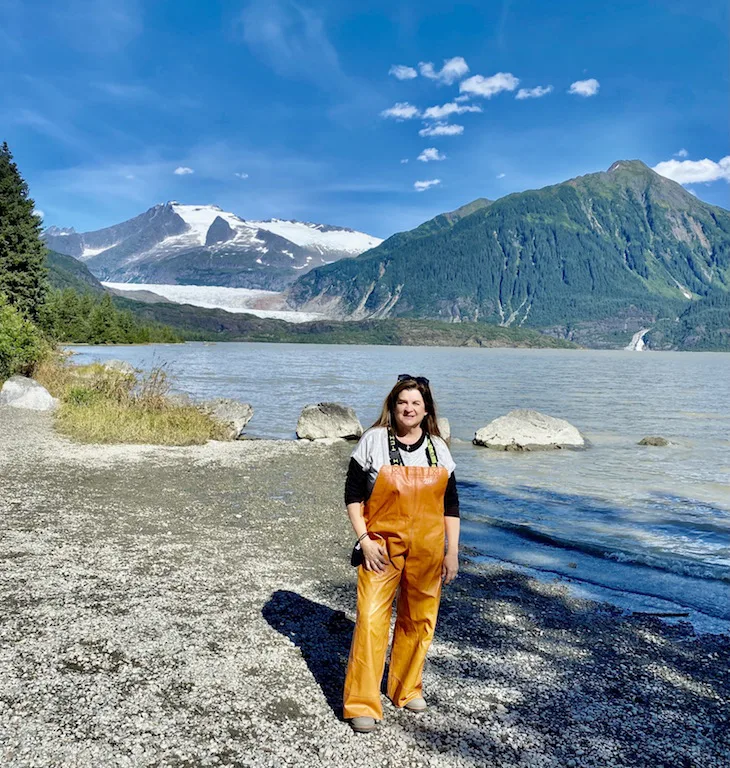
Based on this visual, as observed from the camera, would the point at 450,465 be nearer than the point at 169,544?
Yes

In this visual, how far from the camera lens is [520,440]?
21.7m

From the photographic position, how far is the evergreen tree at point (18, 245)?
43.3 m

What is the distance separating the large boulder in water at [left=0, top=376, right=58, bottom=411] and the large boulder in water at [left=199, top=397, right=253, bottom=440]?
5295 millimetres

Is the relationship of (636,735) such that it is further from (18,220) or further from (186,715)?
(18,220)

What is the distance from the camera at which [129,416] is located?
1812cm

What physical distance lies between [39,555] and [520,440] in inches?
671

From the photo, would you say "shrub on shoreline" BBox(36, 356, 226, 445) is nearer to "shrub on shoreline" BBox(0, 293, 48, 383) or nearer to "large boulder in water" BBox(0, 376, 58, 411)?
"large boulder in water" BBox(0, 376, 58, 411)

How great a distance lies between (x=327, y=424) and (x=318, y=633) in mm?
15901

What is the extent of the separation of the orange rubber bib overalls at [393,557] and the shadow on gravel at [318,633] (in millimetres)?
397

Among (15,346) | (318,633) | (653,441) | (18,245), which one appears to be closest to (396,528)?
(318,633)

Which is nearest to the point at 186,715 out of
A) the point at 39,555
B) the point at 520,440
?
the point at 39,555

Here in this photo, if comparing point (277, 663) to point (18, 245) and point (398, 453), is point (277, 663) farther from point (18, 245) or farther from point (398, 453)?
point (18, 245)

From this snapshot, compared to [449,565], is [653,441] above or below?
below

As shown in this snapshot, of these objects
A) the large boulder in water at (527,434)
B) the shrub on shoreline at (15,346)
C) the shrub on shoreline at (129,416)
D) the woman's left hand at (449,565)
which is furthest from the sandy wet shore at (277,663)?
the shrub on shoreline at (15,346)
